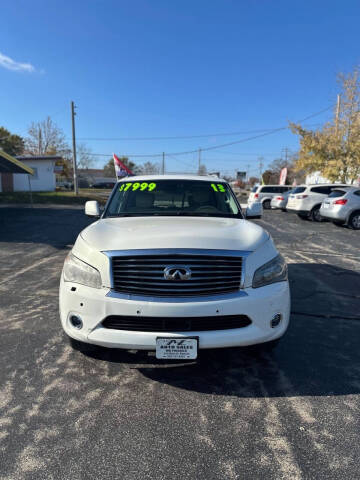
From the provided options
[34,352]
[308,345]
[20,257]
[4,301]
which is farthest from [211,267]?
[20,257]

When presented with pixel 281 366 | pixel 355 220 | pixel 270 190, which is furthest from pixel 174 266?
pixel 270 190

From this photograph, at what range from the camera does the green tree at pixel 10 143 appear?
160ft

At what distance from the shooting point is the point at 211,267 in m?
2.58

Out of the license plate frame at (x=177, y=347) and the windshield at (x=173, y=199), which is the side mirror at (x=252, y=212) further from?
the license plate frame at (x=177, y=347)

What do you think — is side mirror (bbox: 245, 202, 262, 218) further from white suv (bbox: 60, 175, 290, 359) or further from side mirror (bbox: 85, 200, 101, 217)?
side mirror (bbox: 85, 200, 101, 217)

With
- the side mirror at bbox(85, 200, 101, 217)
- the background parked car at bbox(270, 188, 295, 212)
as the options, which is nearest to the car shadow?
the side mirror at bbox(85, 200, 101, 217)

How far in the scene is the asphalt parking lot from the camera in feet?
6.50

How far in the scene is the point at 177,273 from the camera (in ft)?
8.28

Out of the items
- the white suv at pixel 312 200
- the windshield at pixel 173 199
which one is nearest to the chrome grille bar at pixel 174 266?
the windshield at pixel 173 199

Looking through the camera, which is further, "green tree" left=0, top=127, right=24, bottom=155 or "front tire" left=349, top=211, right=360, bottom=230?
"green tree" left=0, top=127, right=24, bottom=155

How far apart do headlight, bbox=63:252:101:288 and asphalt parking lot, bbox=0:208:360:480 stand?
2.66 ft

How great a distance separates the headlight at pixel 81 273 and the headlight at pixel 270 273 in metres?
1.24

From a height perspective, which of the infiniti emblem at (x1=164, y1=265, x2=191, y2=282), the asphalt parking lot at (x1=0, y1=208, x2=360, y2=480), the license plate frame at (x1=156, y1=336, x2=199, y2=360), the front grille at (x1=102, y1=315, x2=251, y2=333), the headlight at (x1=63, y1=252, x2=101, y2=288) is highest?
the infiniti emblem at (x1=164, y1=265, x2=191, y2=282)

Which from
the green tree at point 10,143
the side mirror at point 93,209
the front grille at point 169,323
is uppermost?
the green tree at point 10,143
